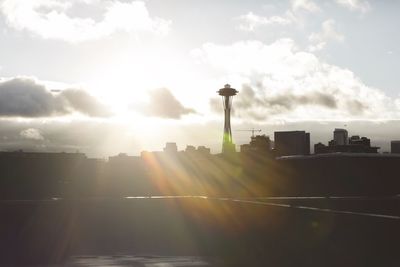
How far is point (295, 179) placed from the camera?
175 metres

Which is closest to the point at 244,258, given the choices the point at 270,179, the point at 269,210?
the point at 269,210

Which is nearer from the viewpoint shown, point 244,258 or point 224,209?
point 244,258

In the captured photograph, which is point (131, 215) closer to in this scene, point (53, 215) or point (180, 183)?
point (53, 215)

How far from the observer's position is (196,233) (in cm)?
2236

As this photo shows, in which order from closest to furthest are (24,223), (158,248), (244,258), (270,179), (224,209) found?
(244,258) < (158,248) < (224,209) < (24,223) < (270,179)

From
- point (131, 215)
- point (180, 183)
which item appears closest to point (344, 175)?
point (180, 183)

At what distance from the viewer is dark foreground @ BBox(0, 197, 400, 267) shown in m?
12.7

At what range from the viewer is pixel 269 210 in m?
18.0

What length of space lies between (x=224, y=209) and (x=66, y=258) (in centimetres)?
640

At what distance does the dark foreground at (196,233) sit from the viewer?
12664 millimetres

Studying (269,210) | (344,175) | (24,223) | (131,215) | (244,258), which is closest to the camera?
(244,258)

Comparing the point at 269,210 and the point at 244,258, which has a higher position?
the point at 269,210

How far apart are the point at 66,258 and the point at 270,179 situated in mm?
166352

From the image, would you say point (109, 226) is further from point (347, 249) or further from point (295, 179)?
point (295, 179)
